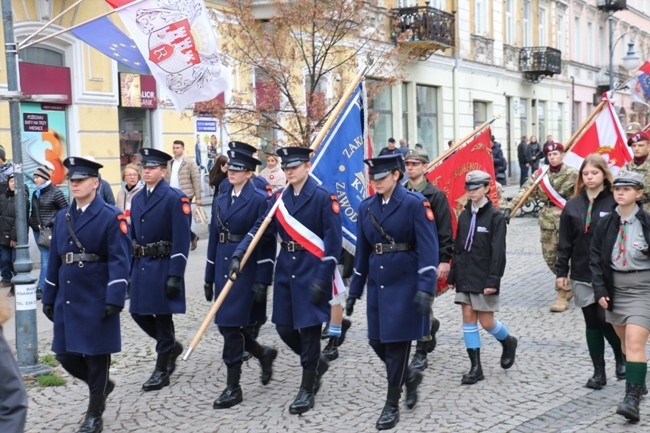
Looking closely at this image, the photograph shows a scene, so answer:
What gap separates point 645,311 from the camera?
5875 millimetres

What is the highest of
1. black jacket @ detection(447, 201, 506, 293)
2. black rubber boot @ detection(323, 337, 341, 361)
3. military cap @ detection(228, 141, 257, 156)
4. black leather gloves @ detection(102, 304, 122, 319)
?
military cap @ detection(228, 141, 257, 156)

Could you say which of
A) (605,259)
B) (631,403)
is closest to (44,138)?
(605,259)

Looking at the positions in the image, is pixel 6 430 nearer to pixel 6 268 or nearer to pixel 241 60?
pixel 6 268

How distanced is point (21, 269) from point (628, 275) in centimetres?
477

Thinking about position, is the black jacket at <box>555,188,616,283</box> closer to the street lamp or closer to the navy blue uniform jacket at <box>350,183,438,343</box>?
the navy blue uniform jacket at <box>350,183,438,343</box>

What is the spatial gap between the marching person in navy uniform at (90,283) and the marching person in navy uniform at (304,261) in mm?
881

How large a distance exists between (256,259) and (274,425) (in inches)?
54.0

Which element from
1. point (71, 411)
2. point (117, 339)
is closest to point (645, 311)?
point (117, 339)

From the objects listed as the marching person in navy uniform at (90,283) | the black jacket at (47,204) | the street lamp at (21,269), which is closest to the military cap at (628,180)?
the marching person in navy uniform at (90,283)

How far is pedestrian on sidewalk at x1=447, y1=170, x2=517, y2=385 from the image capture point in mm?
6910

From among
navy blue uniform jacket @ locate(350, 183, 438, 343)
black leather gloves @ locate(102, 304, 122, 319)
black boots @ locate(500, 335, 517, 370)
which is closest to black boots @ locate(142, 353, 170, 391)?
black leather gloves @ locate(102, 304, 122, 319)

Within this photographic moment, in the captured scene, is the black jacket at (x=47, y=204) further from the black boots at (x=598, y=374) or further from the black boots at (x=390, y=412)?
the black boots at (x=598, y=374)

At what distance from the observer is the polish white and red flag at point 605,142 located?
992 cm

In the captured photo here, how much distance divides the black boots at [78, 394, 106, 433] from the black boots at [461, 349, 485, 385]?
2721 millimetres
